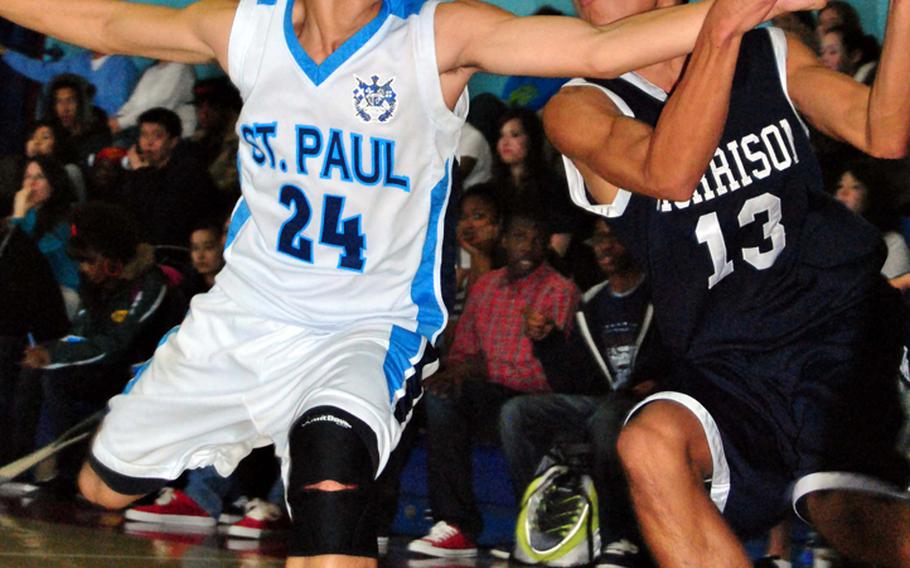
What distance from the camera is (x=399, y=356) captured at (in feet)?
11.7

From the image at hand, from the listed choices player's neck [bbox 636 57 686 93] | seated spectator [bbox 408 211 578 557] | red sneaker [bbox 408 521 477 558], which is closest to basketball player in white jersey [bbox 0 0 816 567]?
player's neck [bbox 636 57 686 93]

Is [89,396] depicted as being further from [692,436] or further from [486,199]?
[692,436]

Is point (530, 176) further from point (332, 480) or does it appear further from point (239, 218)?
point (332, 480)

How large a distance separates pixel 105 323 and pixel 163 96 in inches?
87.8

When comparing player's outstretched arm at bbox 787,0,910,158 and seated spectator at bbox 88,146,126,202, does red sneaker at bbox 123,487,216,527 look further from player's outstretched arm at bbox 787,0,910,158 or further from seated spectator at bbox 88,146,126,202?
player's outstretched arm at bbox 787,0,910,158

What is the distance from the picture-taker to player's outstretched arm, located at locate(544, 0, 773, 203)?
306 centimetres

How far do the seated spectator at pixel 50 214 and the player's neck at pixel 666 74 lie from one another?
519cm

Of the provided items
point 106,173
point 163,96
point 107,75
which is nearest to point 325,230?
point 106,173

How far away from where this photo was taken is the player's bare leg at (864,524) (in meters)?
3.65

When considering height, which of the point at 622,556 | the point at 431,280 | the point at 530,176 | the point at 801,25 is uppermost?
the point at 801,25

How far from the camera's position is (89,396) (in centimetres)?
735

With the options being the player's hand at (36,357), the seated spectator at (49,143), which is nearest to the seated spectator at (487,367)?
the player's hand at (36,357)

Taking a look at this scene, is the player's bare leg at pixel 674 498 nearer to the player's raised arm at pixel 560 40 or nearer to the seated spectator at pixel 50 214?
the player's raised arm at pixel 560 40

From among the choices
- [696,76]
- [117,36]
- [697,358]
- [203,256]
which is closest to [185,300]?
[203,256]
